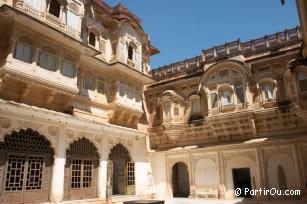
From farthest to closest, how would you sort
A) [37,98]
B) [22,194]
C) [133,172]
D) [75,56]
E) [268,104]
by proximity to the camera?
[133,172], [268,104], [75,56], [37,98], [22,194]

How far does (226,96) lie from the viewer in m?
16.7

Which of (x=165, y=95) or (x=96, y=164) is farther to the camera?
(x=165, y=95)

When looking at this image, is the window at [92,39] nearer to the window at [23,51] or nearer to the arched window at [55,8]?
the arched window at [55,8]

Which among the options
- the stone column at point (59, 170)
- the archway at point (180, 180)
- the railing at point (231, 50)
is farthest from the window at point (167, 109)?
the stone column at point (59, 170)

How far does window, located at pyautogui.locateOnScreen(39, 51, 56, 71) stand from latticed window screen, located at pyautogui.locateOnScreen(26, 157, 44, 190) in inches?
156

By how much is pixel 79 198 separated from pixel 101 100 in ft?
17.5

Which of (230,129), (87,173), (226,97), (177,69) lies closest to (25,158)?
(87,173)

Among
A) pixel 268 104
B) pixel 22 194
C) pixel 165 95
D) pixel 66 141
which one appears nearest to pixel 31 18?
pixel 66 141

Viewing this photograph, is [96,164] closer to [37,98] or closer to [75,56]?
[37,98]

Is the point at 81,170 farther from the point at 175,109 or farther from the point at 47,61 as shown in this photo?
the point at 175,109

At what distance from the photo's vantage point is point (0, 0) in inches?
444

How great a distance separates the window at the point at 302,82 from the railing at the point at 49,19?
37.1ft

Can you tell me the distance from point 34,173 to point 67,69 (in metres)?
4.85

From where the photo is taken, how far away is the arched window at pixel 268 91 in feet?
51.1
